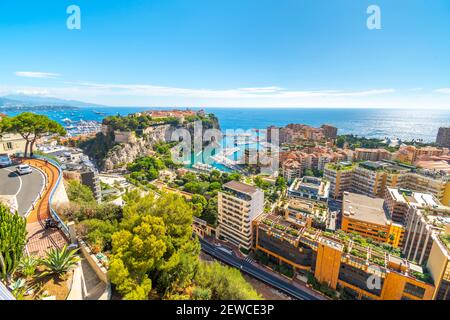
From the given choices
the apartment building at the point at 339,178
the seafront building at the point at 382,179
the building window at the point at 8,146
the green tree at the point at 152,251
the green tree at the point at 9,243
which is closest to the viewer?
the green tree at the point at 9,243

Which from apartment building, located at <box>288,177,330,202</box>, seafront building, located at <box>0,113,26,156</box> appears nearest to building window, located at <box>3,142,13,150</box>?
seafront building, located at <box>0,113,26,156</box>

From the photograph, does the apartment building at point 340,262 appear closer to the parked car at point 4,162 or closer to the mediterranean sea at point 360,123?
the parked car at point 4,162

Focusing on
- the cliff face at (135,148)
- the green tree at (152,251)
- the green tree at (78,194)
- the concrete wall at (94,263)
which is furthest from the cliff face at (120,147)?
the concrete wall at (94,263)

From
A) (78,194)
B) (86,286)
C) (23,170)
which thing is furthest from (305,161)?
(86,286)

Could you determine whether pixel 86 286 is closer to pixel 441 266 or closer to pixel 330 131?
pixel 441 266

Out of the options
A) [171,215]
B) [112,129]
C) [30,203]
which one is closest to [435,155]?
[171,215]

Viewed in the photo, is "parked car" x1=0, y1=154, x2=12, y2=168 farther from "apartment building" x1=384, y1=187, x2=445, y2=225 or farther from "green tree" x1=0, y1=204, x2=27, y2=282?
"apartment building" x1=384, y1=187, x2=445, y2=225

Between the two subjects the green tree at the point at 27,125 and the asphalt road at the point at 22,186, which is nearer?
the asphalt road at the point at 22,186
